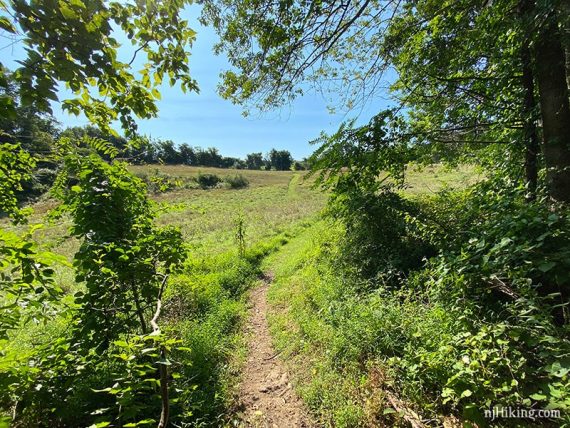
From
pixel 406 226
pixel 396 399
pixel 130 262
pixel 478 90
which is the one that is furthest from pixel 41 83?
pixel 478 90

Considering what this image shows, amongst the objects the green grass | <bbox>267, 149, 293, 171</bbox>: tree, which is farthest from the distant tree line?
the green grass

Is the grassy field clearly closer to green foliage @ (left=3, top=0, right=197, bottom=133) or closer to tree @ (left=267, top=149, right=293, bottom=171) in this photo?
green foliage @ (left=3, top=0, right=197, bottom=133)

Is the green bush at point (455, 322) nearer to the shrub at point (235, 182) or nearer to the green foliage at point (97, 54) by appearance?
the green foliage at point (97, 54)

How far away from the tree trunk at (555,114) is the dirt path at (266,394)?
15.2 ft

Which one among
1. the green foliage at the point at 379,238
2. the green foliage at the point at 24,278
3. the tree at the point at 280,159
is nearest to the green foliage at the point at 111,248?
the green foliage at the point at 24,278

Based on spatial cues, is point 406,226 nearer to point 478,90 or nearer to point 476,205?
point 476,205

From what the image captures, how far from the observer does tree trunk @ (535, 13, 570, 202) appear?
3.73 m

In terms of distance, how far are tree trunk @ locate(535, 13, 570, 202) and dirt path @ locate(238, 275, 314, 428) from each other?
465cm

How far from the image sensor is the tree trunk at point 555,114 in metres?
3.73

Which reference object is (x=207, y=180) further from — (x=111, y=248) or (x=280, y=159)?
(x=280, y=159)

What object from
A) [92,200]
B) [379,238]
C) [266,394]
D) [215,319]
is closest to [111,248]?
[92,200]

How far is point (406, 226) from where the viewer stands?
5.97 m

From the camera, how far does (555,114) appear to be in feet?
12.5

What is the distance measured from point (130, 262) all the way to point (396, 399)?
3776 millimetres
